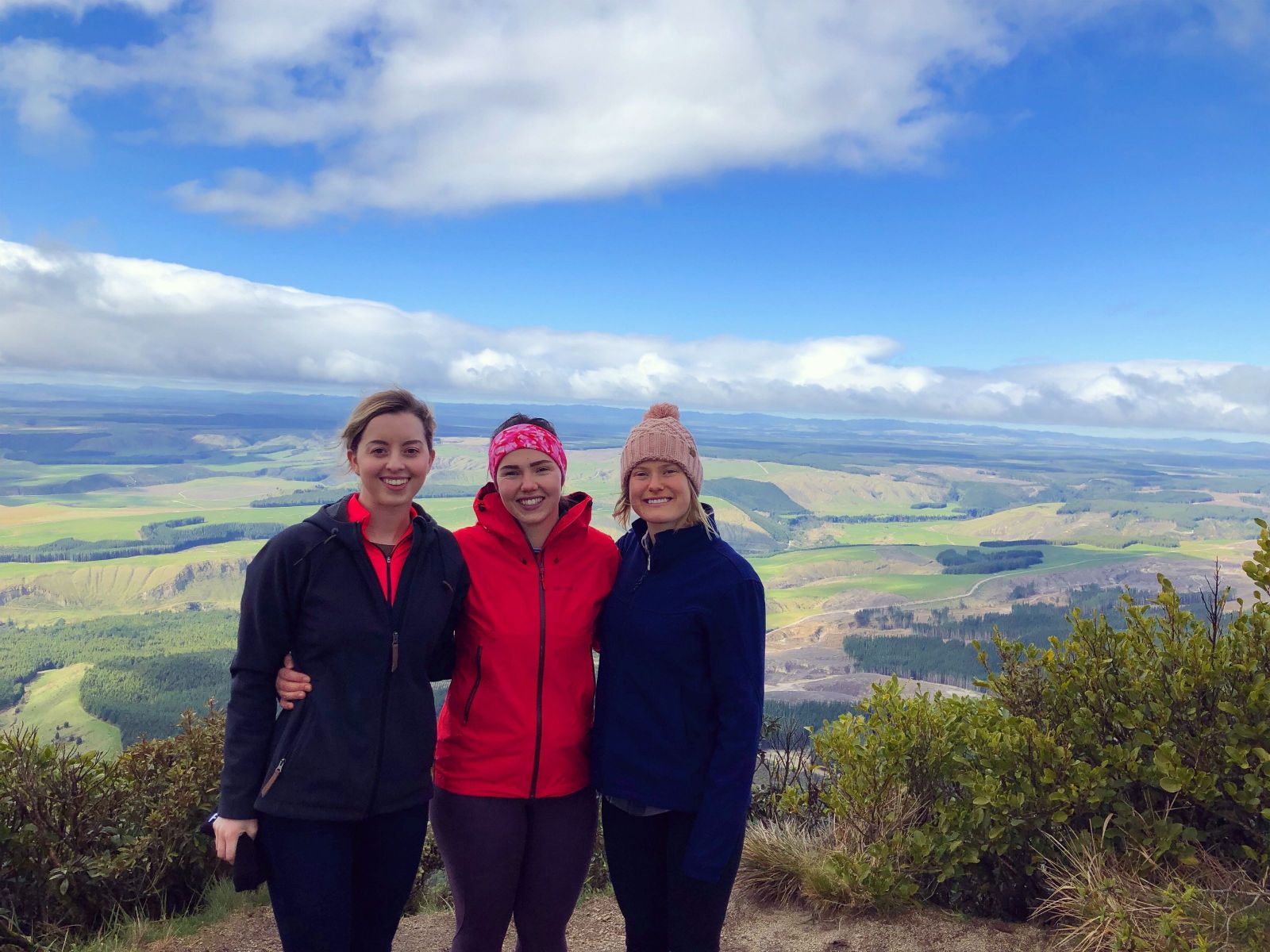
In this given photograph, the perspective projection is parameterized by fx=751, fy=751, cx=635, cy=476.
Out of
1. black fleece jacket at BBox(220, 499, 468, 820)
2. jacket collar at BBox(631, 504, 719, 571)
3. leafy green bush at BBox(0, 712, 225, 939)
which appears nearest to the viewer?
black fleece jacket at BBox(220, 499, 468, 820)

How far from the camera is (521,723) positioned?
315cm

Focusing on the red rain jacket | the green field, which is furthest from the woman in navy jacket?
the green field

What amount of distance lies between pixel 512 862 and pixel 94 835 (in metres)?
3.51

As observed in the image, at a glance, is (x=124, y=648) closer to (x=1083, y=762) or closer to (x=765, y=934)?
(x=765, y=934)

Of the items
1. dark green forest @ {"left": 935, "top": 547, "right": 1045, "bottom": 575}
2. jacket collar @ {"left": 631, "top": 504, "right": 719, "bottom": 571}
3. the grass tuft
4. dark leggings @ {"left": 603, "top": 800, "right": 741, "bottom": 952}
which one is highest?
jacket collar @ {"left": 631, "top": 504, "right": 719, "bottom": 571}

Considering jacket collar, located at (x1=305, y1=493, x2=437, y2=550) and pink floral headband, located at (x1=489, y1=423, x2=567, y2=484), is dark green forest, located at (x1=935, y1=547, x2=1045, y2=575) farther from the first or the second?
jacket collar, located at (x1=305, y1=493, x2=437, y2=550)

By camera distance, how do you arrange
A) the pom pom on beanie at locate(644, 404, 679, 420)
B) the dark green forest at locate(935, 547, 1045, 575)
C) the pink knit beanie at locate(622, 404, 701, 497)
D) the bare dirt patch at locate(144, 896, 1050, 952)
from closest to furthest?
the pink knit beanie at locate(622, 404, 701, 497)
the pom pom on beanie at locate(644, 404, 679, 420)
the bare dirt patch at locate(144, 896, 1050, 952)
the dark green forest at locate(935, 547, 1045, 575)

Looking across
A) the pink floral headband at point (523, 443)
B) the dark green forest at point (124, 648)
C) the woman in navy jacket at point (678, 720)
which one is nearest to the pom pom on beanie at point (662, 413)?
the woman in navy jacket at point (678, 720)

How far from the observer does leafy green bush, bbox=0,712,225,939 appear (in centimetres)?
446

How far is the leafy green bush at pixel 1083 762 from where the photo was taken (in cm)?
386

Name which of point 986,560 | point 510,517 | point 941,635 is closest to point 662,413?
point 510,517

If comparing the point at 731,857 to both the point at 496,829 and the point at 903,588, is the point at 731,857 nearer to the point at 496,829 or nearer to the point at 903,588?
the point at 496,829

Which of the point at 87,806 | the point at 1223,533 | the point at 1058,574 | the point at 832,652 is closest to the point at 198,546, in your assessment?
the point at 832,652

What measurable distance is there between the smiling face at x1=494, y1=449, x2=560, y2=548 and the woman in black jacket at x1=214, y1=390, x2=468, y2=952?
36 centimetres
